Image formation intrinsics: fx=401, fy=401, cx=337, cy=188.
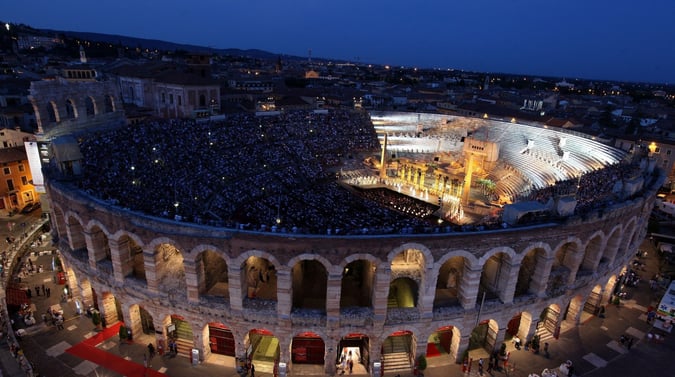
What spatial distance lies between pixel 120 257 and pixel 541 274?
90.8ft

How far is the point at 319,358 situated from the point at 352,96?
86.8m

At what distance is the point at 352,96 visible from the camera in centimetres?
10544

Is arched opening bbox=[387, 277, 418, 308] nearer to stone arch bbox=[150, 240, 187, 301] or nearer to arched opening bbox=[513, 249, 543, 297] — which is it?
arched opening bbox=[513, 249, 543, 297]

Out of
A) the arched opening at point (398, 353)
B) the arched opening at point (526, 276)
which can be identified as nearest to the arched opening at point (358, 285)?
the arched opening at point (398, 353)

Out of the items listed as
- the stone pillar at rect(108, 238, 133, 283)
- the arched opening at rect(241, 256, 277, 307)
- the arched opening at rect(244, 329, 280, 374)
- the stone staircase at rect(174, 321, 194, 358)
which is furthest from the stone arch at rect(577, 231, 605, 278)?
the stone pillar at rect(108, 238, 133, 283)

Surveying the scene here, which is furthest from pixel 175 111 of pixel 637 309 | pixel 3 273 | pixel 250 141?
pixel 637 309

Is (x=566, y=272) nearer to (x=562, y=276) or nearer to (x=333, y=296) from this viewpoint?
(x=562, y=276)

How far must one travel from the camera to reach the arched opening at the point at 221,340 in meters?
26.2

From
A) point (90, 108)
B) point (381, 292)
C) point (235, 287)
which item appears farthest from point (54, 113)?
point (381, 292)

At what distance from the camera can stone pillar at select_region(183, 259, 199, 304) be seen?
23.9m

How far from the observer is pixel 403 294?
29.5 m

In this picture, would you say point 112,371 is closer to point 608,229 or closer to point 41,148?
point 41,148

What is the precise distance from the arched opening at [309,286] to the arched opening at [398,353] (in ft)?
17.7

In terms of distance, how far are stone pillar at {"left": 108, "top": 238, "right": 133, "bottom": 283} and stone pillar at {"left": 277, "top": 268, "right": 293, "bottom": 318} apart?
428 inches
